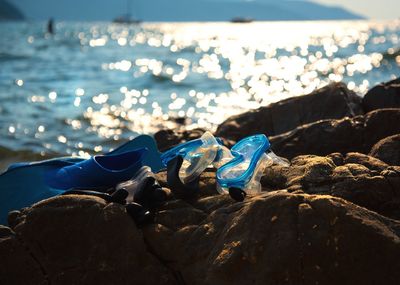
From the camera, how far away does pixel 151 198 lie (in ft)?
9.89

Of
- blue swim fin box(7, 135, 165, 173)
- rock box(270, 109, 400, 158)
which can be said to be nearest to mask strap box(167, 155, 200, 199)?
blue swim fin box(7, 135, 165, 173)

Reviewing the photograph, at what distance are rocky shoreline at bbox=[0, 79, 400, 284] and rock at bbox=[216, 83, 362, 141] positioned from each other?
2.74 m

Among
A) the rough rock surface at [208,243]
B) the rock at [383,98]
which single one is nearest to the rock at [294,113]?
the rock at [383,98]

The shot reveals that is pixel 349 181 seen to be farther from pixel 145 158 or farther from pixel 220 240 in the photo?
pixel 145 158

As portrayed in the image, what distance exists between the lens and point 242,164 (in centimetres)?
333

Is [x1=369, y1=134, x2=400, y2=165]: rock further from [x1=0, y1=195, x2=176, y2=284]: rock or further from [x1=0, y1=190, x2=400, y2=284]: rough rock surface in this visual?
[x1=0, y1=195, x2=176, y2=284]: rock

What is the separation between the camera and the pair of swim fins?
3564 mm

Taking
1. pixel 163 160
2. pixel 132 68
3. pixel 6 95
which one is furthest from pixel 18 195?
pixel 132 68

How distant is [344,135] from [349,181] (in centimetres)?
154

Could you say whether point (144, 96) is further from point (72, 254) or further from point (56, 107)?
point (72, 254)

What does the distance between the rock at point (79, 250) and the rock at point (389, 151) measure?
1.66m

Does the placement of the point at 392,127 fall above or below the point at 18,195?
above

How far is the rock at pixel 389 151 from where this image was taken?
3.54m

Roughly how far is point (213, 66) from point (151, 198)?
67.2ft
